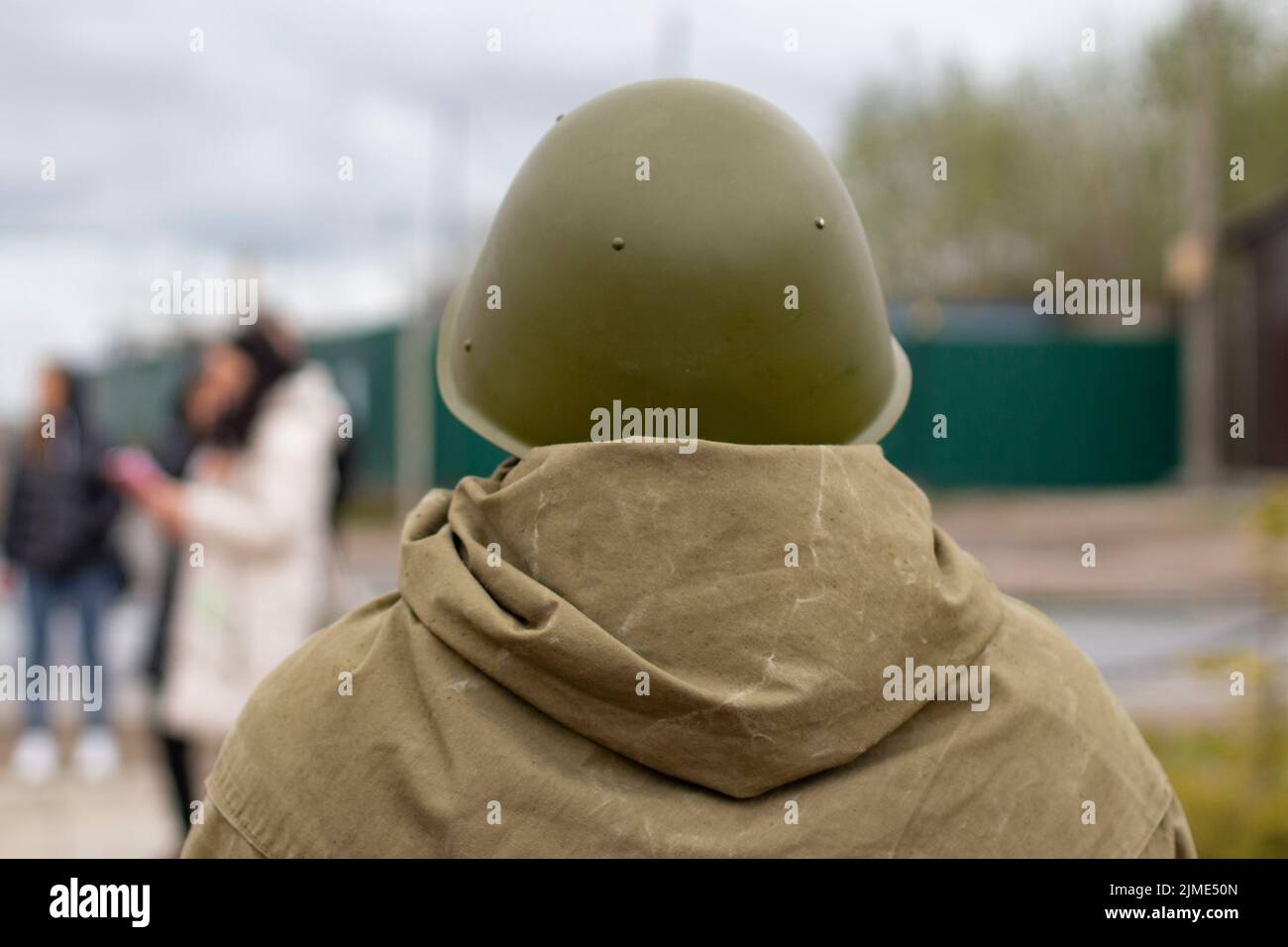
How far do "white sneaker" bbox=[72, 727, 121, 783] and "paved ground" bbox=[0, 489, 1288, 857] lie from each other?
63mm

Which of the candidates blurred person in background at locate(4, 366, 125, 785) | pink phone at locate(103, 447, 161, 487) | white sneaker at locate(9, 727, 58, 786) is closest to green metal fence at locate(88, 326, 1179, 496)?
blurred person in background at locate(4, 366, 125, 785)

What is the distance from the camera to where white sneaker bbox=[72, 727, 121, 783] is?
6.14 metres

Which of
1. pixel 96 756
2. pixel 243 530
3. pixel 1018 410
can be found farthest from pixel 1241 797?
pixel 1018 410

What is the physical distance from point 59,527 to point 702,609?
233 inches

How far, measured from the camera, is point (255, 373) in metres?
4.59

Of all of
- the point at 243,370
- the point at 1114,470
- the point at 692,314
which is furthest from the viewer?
the point at 1114,470

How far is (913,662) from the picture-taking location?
54.4 inches

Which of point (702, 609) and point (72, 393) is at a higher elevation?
point (702, 609)

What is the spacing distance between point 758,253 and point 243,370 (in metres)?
3.45

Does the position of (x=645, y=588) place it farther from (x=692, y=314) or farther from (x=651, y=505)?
(x=692, y=314)

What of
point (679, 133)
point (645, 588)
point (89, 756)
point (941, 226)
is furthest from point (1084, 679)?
point (941, 226)

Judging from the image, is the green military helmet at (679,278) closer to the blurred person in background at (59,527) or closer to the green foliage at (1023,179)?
the blurred person in background at (59,527)

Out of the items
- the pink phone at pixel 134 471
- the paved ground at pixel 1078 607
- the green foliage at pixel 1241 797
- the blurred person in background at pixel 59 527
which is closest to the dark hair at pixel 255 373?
the pink phone at pixel 134 471

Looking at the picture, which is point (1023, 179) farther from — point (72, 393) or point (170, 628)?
point (170, 628)
